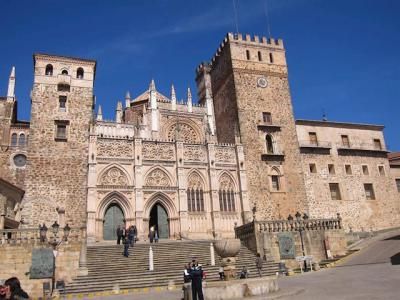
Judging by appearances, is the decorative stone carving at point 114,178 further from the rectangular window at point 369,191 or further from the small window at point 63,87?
the rectangular window at point 369,191

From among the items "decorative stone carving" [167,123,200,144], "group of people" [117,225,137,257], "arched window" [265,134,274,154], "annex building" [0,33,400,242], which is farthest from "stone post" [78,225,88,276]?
"decorative stone carving" [167,123,200,144]

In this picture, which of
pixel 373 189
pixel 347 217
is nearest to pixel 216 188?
pixel 347 217

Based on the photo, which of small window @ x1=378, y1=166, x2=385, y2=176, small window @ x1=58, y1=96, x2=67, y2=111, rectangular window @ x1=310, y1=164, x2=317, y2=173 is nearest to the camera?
small window @ x1=58, y1=96, x2=67, y2=111

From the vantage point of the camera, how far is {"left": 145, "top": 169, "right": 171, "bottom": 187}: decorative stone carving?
30438 millimetres

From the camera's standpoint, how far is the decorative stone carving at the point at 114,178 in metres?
29.2

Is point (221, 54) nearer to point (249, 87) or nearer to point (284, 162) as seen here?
point (249, 87)

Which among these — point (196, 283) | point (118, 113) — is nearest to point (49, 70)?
point (118, 113)

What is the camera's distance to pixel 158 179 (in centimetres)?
3073

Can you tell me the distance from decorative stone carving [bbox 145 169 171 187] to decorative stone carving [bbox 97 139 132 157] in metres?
2.36

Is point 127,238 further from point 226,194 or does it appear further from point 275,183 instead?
point 275,183

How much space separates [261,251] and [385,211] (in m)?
18.7

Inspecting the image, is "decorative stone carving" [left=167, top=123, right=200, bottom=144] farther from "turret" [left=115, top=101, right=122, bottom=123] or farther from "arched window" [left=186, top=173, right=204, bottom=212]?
"arched window" [left=186, top=173, right=204, bottom=212]

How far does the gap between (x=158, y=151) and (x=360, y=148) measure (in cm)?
2008

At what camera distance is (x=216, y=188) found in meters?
31.8
